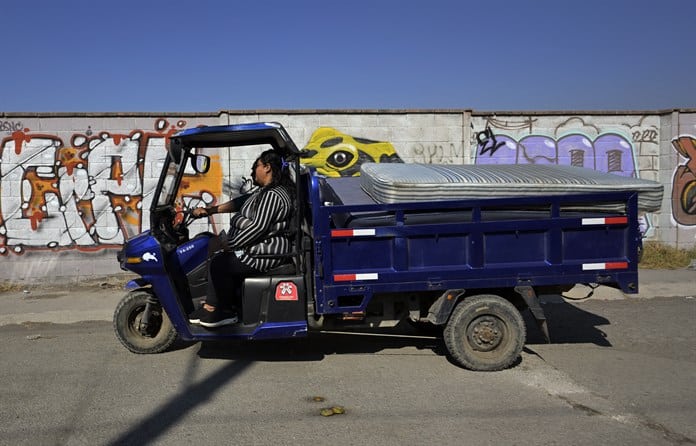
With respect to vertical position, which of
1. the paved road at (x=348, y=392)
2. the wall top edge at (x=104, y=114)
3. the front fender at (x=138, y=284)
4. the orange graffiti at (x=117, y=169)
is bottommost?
the paved road at (x=348, y=392)

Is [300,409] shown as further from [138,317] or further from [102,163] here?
[102,163]

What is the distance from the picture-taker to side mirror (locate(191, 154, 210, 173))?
522 centimetres

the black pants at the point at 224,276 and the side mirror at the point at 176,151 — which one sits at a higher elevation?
the side mirror at the point at 176,151

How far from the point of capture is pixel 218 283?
5.02 metres

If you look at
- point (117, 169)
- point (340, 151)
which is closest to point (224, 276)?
point (340, 151)

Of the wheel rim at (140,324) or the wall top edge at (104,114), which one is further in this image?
the wall top edge at (104,114)

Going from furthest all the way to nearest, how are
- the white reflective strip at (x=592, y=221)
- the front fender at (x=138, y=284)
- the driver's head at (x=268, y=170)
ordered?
the front fender at (x=138, y=284) < the driver's head at (x=268, y=170) < the white reflective strip at (x=592, y=221)

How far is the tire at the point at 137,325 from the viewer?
18.1ft

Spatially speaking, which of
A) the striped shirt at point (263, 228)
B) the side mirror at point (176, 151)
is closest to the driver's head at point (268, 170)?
the striped shirt at point (263, 228)

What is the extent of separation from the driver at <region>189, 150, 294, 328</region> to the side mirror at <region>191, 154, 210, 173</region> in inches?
18.8

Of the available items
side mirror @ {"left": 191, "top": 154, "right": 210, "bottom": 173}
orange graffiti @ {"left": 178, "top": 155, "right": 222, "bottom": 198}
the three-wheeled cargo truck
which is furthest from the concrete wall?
the three-wheeled cargo truck

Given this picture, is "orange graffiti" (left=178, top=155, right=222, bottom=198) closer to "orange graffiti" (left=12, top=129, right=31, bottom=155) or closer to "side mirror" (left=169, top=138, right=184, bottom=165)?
"orange graffiti" (left=12, top=129, right=31, bottom=155)

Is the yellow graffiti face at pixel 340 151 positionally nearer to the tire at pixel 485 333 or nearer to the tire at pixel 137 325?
the tire at pixel 137 325

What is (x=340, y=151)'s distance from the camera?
994 centimetres
